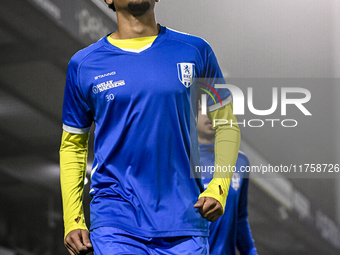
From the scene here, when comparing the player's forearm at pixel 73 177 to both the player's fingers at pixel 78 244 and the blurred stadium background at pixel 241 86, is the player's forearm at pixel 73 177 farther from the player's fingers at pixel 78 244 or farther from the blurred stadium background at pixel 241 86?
the blurred stadium background at pixel 241 86

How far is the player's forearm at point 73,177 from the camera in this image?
5.10 feet

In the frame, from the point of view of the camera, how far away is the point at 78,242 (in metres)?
1.46

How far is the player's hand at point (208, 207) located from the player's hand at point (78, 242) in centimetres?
36

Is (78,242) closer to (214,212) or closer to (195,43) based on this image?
(214,212)

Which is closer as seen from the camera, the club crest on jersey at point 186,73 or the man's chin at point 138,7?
the club crest on jersey at point 186,73

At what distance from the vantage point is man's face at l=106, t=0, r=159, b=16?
1611 mm

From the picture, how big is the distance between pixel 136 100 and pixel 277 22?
1677mm

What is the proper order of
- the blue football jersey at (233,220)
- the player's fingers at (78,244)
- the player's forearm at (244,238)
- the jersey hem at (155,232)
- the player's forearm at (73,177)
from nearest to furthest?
the jersey hem at (155,232), the player's fingers at (78,244), the player's forearm at (73,177), the blue football jersey at (233,220), the player's forearm at (244,238)

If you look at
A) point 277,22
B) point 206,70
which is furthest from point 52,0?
point 206,70

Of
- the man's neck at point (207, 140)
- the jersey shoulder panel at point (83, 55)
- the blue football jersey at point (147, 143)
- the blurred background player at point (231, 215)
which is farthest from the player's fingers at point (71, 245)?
the man's neck at point (207, 140)

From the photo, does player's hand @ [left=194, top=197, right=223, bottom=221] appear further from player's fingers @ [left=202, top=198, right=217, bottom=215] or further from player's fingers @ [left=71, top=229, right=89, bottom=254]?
player's fingers @ [left=71, top=229, right=89, bottom=254]

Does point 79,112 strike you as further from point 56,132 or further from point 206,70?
point 56,132

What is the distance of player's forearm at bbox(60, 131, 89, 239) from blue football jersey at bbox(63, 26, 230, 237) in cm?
12

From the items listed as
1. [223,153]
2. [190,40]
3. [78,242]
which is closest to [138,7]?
[190,40]
